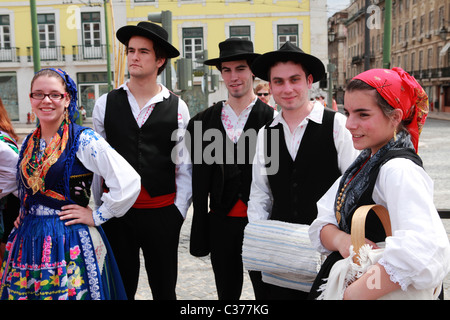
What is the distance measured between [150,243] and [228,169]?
76cm

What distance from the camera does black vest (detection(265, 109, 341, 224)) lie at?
2766mm

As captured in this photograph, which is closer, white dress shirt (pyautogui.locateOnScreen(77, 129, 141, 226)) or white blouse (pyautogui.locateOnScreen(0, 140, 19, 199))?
white dress shirt (pyautogui.locateOnScreen(77, 129, 141, 226))

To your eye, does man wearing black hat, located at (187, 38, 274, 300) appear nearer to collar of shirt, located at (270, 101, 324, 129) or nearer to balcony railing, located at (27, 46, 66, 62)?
collar of shirt, located at (270, 101, 324, 129)

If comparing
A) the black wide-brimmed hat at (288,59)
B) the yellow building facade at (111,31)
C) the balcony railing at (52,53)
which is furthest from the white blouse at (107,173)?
the balcony railing at (52,53)

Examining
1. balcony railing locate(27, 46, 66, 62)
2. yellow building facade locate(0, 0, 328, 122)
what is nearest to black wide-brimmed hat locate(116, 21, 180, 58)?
yellow building facade locate(0, 0, 328, 122)

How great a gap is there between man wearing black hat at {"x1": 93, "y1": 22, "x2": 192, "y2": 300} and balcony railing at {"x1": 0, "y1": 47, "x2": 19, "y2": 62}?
97.3 feet

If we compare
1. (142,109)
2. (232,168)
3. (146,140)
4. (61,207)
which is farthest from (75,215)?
(232,168)

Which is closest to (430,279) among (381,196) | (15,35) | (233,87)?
(381,196)

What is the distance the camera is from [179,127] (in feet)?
10.9

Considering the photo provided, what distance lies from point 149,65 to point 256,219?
1.37 metres

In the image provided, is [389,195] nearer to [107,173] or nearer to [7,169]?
[107,173]

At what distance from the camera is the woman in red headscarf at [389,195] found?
5.20 feet

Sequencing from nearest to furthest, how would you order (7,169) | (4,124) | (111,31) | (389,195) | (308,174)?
1. (389,195)
2. (308,174)
3. (7,169)
4. (4,124)
5. (111,31)
